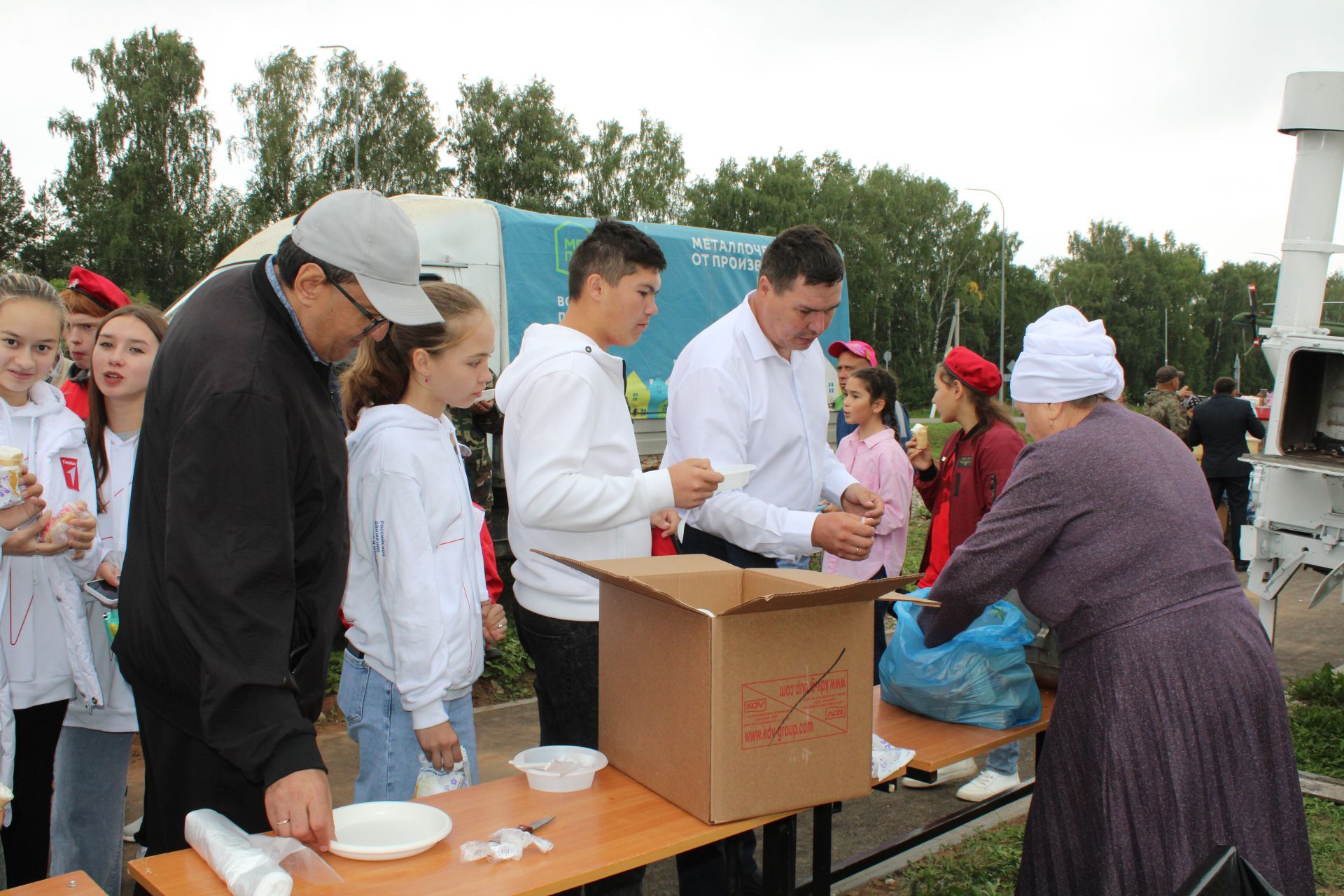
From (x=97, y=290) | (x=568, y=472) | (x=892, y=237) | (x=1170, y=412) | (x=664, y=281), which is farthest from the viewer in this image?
(x=892, y=237)

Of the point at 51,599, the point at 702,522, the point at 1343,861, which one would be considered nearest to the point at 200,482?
the point at 51,599

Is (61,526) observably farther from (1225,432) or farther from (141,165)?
(141,165)

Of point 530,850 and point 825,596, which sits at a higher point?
point 825,596

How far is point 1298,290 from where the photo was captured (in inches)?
205

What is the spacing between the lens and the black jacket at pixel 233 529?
1.56 metres

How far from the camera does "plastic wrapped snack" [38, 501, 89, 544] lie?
8.05ft

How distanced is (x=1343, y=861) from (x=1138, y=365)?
7748cm

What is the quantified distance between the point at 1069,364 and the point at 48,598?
A: 2.78m

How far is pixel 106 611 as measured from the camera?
2.84 meters

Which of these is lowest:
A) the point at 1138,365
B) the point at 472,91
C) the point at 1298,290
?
the point at 1138,365

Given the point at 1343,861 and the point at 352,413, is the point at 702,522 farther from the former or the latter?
the point at 1343,861

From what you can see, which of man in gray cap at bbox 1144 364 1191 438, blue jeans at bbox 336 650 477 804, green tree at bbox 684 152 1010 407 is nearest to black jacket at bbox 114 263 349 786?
blue jeans at bbox 336 650 477 804

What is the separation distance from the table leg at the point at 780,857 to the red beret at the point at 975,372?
9.46 feet

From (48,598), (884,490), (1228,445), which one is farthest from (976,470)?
(1228,445)
